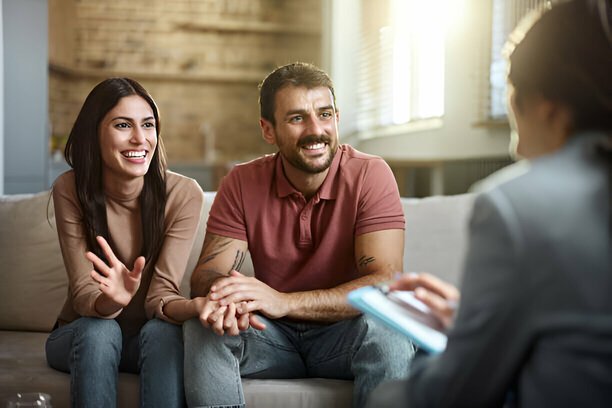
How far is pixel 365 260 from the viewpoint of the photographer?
193 centimetres

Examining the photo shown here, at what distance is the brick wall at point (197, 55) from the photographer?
23.2ft

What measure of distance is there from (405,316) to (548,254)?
30 cm

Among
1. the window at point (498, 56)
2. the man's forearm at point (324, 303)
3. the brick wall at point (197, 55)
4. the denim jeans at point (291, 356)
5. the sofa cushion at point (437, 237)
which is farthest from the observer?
the brick wall at point (197, 55)

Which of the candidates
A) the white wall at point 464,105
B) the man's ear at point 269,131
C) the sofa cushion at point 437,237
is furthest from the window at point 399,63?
the man's ear at point 269,131

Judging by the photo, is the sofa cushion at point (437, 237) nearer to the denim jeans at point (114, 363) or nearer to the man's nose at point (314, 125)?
the man's nose at point (314, 125)

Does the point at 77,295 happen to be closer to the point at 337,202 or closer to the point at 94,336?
the point at 94,336

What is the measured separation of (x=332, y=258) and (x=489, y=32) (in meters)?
2.72

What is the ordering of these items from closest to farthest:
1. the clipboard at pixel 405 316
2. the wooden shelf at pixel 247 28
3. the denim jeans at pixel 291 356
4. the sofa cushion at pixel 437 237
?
the clipboard at pixel 405 316, the denim jeans at pixel 291 356, the sofa cushion at pixel 437 237, the wooden shelf at pixel 247 28

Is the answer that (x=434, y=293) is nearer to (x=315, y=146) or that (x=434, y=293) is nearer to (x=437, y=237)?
(x=315, y=146)

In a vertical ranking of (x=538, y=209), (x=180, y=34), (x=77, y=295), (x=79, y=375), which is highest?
(x=180, y=34)

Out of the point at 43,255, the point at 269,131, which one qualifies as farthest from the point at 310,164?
the point at 43,255

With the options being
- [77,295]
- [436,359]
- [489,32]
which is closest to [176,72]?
[489,32]

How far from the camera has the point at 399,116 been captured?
5707 mm

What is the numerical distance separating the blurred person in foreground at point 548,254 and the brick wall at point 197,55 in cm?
648
